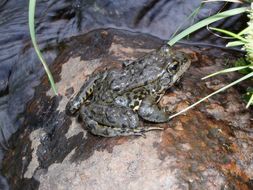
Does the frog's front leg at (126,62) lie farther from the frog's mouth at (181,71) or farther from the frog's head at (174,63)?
the frog's mouth at (181,71)

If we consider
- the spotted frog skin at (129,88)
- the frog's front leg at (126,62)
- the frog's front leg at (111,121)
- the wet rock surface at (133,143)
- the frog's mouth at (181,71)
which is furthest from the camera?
the frog's front leg at (126,62)

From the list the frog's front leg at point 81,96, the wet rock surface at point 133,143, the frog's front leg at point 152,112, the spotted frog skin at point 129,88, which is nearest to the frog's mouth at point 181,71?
the spotted frog skin at point 129,88

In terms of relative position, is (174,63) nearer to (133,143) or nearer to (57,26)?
(133,143)

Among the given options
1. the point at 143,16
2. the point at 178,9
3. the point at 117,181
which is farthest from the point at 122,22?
the point at 117,181

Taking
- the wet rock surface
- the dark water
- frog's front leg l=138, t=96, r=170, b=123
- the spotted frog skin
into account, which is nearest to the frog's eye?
the spotted frog skin

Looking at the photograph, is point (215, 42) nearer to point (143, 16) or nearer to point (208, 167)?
point (143, 16)

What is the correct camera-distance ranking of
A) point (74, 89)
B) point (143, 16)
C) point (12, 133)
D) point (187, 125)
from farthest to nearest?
point (143, 16) < point (12, 133) < point (74, 89) < point (187, 125)
